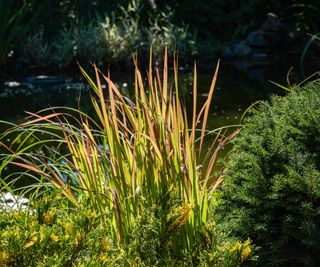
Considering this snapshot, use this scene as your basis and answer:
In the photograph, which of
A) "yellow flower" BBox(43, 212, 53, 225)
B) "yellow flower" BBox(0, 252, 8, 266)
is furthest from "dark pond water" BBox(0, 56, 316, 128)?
"yellow flower" BBox(0, 252, 8, 266)

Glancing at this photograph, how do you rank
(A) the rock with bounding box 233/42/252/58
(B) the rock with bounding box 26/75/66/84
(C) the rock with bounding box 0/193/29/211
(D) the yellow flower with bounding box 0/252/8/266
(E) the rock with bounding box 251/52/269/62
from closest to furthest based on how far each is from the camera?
1. (D) the yellow flower with bounding box 0/252/8/266
2. (C) the rock with bounding box 0/193/29/211
3. (B) the rock with bounding box 26/75/66/84
4. (E) the rock with bounding box 251/52/269/62
5. (A) the rock with bounding box 233/42/252/58

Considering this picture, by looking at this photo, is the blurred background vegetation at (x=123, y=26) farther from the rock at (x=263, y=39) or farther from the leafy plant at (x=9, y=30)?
the rock at (x=263, y=39)

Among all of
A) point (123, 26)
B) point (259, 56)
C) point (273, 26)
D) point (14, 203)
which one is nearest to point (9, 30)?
point (123, 26)

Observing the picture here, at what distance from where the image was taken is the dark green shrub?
215 cm

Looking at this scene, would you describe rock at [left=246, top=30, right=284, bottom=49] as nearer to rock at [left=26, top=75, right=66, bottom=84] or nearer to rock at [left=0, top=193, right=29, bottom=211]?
rock at [left=26, top=75, right=66, bottom=84]

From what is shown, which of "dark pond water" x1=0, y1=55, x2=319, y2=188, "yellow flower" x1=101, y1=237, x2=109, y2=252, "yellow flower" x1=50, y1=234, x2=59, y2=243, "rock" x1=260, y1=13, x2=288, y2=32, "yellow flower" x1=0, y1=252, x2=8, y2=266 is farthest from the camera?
"rock" x1=260, y1=13, x2=288, y2=32

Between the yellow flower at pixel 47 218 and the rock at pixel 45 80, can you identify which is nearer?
the yellow flower at pixel 47 218

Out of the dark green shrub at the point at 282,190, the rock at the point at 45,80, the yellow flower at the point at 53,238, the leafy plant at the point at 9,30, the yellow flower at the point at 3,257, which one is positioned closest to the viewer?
the yellow flower at the point at 3,257

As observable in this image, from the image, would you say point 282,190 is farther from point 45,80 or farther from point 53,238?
point 45,80

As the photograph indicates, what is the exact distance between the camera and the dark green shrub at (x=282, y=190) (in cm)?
215

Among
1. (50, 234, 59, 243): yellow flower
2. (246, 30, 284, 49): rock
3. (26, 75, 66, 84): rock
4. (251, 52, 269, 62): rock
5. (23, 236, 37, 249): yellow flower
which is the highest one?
(23, 236, 37, 249): yellow flower

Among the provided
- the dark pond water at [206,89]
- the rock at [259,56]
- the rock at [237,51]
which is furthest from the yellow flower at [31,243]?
the rock at [237,51]

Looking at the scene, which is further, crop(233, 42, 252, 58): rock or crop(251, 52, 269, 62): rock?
crop(233, 42, 252, 58): rock

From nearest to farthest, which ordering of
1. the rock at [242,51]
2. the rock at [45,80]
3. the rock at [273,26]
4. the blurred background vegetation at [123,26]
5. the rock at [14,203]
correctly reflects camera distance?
the rock at [14,203] → the rock at [45,80] → the blurred background vegetation at [123,26] → the rock at [242,51] → the rock at [273,26]
